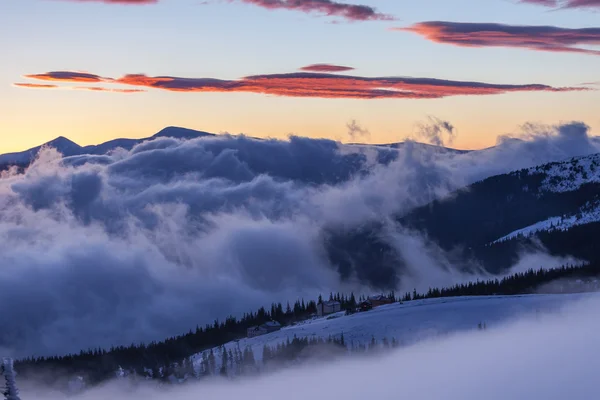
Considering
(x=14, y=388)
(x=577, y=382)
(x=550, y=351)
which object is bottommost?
(x=550, y=351)

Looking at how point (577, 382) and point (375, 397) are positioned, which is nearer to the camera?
point (577, 382)

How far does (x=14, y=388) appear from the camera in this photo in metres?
47.9

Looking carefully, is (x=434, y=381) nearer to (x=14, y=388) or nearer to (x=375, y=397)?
(x=375, y=397)

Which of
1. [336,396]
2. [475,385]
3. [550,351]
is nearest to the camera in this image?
[475,385]

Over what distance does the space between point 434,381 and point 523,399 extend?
173 feet

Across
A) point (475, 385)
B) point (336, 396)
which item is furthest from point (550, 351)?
point (336, 396)

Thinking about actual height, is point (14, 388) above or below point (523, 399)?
above

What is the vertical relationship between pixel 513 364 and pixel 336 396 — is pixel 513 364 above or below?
above

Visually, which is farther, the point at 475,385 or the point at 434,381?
the point at 434,381

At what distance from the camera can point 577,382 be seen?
122875mm

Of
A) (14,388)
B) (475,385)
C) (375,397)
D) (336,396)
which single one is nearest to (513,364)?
(475,385)

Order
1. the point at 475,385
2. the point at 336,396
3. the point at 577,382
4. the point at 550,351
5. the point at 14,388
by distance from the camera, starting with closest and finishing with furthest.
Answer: the point at 14,388 < the point at 577,382 < the point at 475,385 < the point at 550,351 < the point at 336,396

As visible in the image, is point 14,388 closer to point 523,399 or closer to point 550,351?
point 523,399

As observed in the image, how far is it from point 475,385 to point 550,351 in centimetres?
2784
